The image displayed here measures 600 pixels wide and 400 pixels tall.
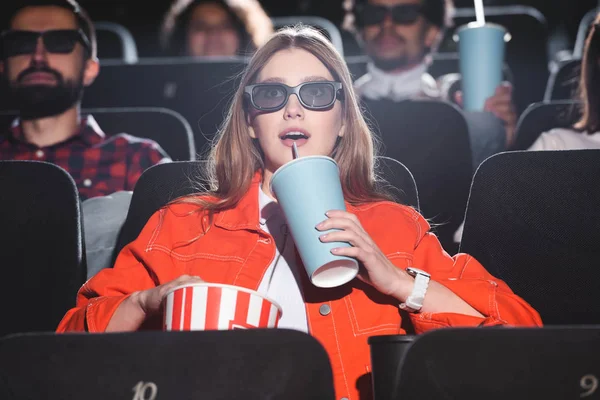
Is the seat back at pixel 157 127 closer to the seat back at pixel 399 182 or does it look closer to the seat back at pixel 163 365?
the seat back at pixel 399 182

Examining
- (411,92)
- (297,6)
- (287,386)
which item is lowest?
(287,386)

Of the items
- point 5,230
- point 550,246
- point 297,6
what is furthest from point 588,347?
point 297,6

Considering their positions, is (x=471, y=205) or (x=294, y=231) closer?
(x=294, y=231)

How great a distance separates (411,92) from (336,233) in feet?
6.69

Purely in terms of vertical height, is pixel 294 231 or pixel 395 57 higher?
pixel 395 57

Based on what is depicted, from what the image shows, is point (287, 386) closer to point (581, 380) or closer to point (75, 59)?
point (581, 380)

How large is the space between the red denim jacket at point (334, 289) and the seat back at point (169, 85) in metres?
1.44

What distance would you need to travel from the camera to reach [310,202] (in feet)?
4.43

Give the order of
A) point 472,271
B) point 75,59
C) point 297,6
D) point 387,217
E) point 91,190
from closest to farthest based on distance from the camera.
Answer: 1. point 472,271
2. point 387,217
3. point 91,190
4. point 75,59
5. point 297,6

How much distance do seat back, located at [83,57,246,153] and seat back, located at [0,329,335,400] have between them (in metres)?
2.07

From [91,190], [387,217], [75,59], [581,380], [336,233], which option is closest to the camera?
[581,380]

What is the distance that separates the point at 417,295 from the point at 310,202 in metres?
0.29

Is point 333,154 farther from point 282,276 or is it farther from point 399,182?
point 282,276

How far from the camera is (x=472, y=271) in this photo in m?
1.61
